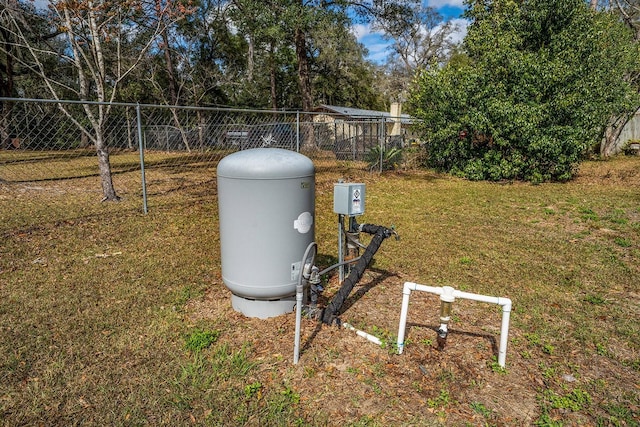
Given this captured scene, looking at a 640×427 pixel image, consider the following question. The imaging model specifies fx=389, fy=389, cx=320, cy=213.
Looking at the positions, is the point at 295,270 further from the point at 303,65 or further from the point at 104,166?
the point at 303,65

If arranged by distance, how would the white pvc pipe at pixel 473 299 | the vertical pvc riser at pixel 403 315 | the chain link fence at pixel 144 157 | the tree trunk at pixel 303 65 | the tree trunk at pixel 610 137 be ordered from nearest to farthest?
the white pvc pipe at pixel 473 299
the vertical pvc riser at pixel 403 315
the chain link fence at pixel 144 157
the tree trunk at pixel 610 137
the tree trunk at pixel 303 65

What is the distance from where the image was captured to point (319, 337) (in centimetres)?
292

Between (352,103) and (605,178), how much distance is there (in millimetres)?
27536

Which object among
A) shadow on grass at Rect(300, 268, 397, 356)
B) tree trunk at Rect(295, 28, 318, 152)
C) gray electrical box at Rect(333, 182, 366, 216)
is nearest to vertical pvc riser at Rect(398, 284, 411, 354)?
shadow on grass at Rect(300, 268, 397, 356)

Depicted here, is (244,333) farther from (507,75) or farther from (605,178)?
(605,178)

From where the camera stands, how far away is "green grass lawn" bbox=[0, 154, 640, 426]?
223 centimetres

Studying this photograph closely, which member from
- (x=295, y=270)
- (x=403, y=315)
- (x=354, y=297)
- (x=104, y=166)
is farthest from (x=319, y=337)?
(x=104, y=166)

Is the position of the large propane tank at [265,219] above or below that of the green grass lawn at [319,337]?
above

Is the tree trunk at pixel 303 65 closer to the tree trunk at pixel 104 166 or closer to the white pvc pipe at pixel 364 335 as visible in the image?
the tree trunk at pixel 104 166

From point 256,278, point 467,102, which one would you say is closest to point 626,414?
point 256,278

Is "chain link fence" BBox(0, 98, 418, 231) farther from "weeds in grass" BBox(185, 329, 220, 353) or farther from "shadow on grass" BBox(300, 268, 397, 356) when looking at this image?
"shadow on grass" BBox(300, 268, 397, 356)

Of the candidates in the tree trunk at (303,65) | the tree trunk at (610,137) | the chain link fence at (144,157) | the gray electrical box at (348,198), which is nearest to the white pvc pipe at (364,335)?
the gray electrical box at (348,198)

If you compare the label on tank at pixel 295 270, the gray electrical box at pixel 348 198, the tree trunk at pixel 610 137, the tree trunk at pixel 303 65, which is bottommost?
the label on tank at pixel 295 270

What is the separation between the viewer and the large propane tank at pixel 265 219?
9.19 feet
